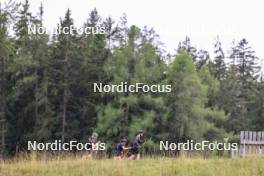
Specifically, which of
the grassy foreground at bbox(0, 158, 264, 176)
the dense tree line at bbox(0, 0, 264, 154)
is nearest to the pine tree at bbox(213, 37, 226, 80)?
the dense tree line at bbox(0, 0, 264, 154)

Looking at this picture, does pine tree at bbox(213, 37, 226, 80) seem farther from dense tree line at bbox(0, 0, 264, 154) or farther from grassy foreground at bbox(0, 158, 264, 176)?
grassy foreground at bbox(0, 158, 264, 176)

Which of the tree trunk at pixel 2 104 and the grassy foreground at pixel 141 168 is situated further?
the tree trunk at pixel 2 104

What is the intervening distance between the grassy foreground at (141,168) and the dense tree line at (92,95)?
3879cm

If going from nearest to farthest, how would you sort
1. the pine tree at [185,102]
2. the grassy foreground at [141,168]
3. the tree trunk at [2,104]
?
the grassy foreground at [141,168] → the tree trunk at [2,104] → the pine tree at [185,102]

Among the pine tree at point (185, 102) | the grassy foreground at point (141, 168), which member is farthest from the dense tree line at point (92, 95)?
the grassy foreground at point (141, 168)

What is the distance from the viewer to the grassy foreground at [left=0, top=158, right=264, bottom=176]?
13.1 meters

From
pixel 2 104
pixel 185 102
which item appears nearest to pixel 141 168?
pixel 185 102

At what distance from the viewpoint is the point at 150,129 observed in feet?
186

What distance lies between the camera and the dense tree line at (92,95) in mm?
56781

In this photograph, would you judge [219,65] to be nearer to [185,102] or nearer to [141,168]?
[185,102]

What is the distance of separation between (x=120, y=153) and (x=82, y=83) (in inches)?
1547

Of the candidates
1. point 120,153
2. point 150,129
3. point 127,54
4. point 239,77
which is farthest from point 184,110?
point 120,153

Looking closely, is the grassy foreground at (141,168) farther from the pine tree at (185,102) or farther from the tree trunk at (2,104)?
the pine tree at (185,102)

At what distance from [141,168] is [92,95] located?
45.4 meters
